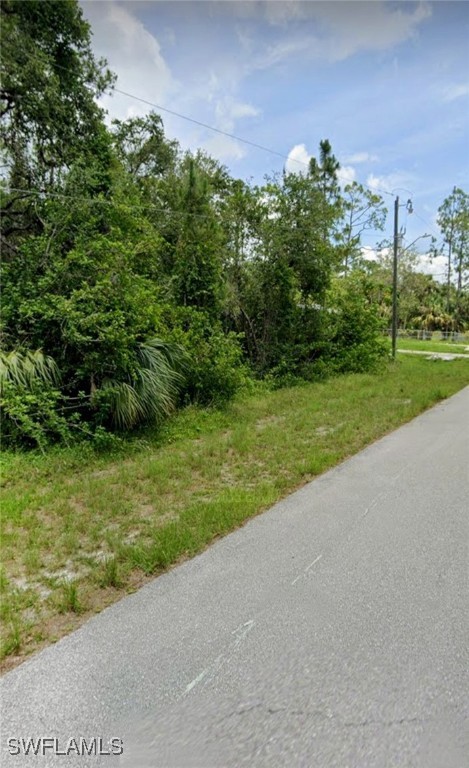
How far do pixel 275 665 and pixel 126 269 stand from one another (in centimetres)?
518

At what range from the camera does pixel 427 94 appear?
6426 millimetres

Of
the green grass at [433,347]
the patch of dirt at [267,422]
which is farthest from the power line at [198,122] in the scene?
the green grass at [433,347]

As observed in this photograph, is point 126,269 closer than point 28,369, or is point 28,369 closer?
point 28,369

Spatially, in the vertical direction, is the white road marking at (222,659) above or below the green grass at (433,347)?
below

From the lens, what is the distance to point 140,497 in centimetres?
354

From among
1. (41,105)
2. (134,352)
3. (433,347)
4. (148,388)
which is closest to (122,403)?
(148,388)

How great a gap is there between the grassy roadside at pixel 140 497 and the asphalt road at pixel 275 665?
0.68 ft

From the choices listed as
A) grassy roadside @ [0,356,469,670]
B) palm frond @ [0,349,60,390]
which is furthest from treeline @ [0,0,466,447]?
grassy roadside @ [0,356,469,670]

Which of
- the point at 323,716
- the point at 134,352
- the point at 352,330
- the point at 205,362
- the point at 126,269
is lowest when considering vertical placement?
the point at 323,716

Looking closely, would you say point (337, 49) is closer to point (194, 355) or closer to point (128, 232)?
point (128, 232)

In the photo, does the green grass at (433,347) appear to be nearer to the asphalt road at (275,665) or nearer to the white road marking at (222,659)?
the asphalt road at (275,665)

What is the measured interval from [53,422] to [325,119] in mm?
7461

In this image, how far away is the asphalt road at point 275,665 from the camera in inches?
54.7

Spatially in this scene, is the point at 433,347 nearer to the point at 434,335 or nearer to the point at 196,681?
the point at 434,335
